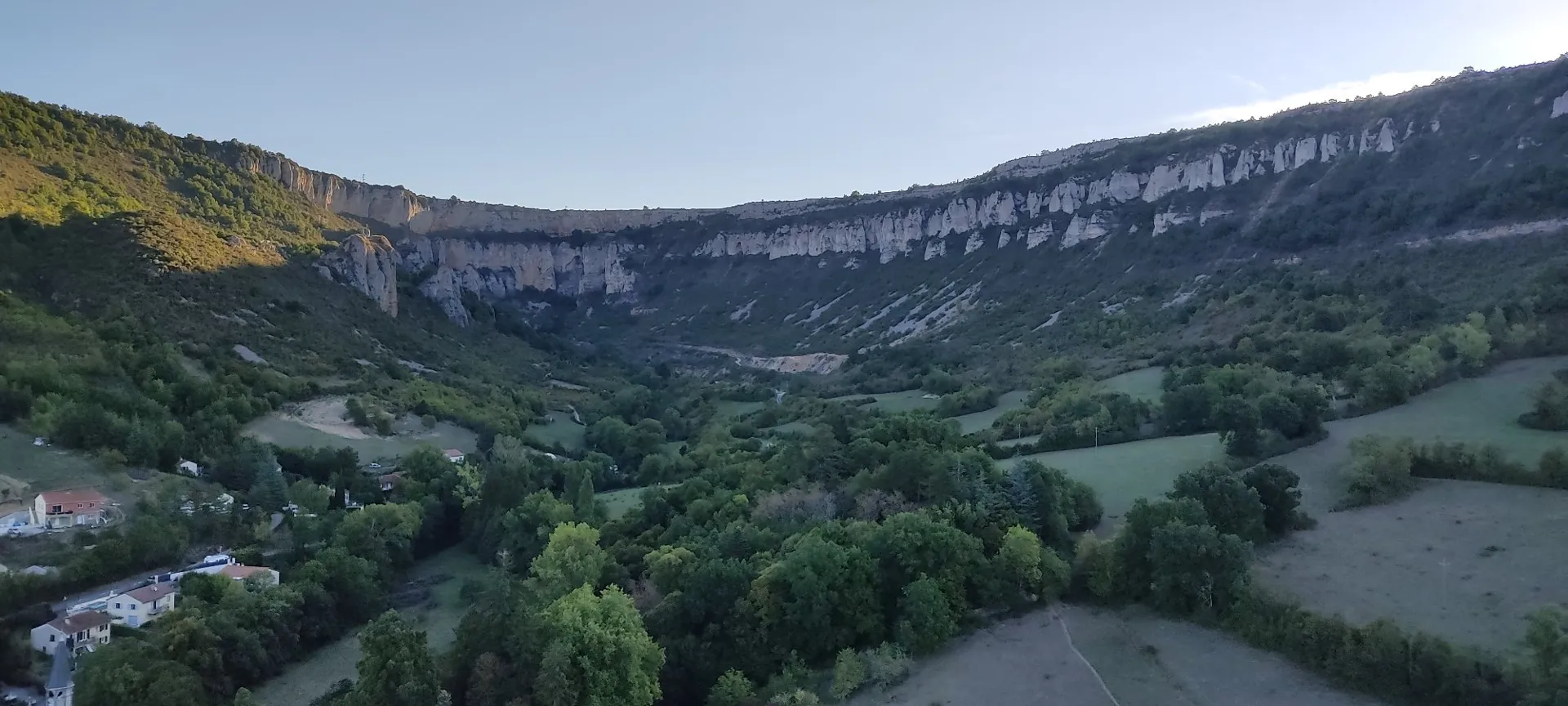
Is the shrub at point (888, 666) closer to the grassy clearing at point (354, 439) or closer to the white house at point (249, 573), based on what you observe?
the white house at point (249, 573)

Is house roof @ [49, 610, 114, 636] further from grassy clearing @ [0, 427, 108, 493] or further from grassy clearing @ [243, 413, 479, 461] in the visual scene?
grassy clearing @ [243, 413, 479, 461]

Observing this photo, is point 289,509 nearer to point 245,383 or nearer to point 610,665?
point 245,383

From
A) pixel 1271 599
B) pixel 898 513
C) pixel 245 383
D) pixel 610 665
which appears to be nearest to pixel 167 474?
pixel 245 383

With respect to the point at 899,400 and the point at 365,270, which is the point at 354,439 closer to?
the point at 365,270

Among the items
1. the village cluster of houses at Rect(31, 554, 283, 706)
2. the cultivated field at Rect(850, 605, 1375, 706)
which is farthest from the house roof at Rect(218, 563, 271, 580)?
the cultivated field at Rect(850, 605, 1375, 706)

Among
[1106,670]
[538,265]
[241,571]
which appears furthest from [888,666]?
[538,265]

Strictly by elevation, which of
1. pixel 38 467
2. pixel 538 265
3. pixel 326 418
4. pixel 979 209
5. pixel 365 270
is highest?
pixel 979 209
